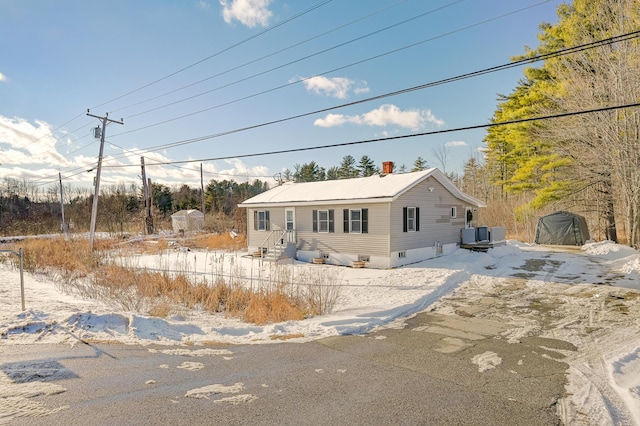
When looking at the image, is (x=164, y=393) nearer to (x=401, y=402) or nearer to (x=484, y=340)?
(x=401, y=402)

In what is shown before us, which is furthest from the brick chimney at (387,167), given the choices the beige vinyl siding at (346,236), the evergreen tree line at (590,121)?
the evergreen tree line at (590,121)

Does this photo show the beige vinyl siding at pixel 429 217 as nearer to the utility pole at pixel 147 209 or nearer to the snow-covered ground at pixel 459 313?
the snow-covered ground at pixel 459 313

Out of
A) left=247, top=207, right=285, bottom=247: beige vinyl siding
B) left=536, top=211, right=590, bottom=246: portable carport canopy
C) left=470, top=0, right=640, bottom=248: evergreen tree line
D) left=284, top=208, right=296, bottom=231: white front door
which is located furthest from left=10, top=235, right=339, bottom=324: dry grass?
left=536, top=211, right=590, bottom=246: portable carport canopy

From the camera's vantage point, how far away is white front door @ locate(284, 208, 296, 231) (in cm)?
1833

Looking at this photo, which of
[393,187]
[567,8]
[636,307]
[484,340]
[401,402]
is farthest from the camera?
[567,8]

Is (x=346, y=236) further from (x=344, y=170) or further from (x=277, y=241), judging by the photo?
(x=344, y=170)

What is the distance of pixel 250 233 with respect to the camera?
20.6m

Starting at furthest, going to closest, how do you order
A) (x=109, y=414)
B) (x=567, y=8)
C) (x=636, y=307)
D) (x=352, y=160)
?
(x=352, y=160) → (x=567, y=8) → (x=636, y=307) → (x=109, y=414)

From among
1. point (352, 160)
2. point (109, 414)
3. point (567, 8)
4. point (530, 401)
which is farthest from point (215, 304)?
point (352, 160)

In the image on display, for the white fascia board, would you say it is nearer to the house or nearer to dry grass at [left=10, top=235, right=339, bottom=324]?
the house

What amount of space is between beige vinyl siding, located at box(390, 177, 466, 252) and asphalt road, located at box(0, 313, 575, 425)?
9567 mm

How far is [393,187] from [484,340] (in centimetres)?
1038

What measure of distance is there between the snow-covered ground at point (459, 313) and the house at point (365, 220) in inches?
112

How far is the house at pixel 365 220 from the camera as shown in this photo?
15.2 metres
